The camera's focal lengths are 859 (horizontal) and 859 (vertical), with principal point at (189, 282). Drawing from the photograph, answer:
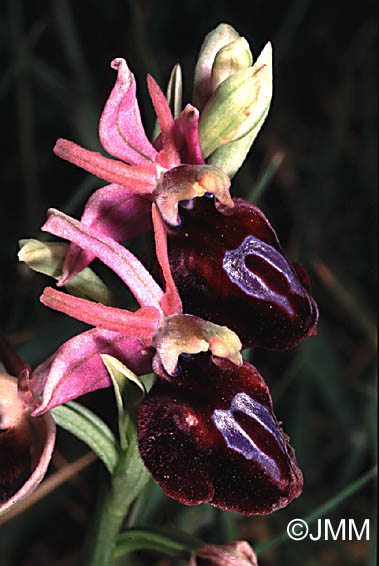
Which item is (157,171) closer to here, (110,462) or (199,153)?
(199,153)

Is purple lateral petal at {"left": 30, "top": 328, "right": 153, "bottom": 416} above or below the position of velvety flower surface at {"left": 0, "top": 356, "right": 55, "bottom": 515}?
above

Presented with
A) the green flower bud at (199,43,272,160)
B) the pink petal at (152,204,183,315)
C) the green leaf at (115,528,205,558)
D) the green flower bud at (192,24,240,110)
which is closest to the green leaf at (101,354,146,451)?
the pink petal at (152,204,183,315)

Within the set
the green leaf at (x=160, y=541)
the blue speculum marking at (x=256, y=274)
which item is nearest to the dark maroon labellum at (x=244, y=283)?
the blue speculum marking at (x=256, y=274)

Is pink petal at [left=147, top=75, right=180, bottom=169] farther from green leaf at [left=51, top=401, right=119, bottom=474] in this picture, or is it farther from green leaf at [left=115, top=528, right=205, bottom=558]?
green leaf at [left=115, top=528, right=205, bottom=558]

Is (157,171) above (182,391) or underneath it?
above

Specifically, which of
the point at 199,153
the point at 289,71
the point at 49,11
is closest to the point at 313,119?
the point at 289,71

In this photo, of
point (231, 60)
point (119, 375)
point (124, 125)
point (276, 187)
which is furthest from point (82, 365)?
point (276, 187)

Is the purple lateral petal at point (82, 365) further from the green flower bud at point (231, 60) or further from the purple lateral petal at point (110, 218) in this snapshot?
the green flower bud at point (231, 60)
